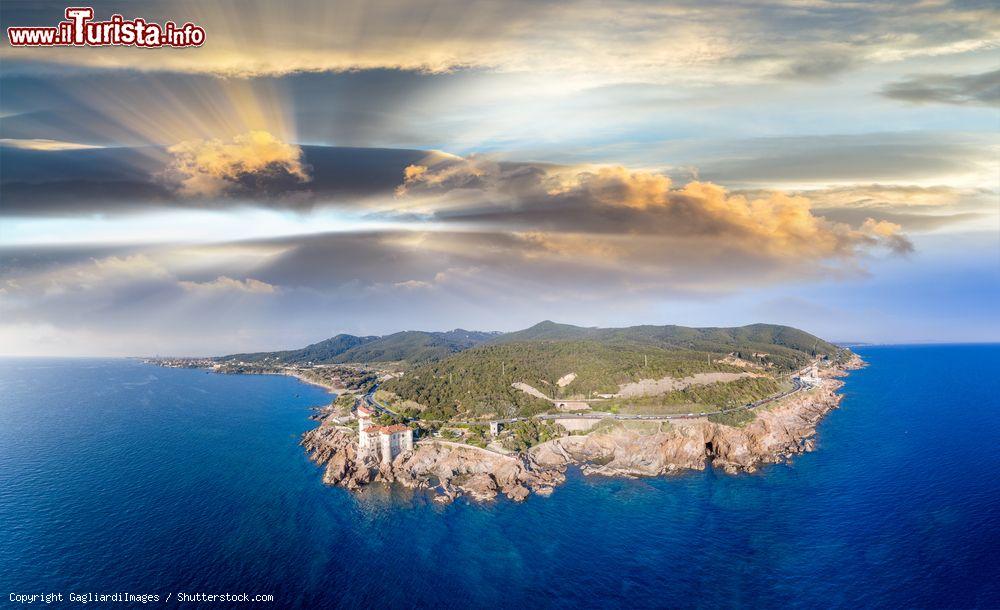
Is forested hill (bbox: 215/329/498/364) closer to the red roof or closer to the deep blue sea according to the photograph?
the red roof

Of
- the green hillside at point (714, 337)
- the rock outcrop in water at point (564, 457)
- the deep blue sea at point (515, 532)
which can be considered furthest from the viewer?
the green hillside at point (714, 337)

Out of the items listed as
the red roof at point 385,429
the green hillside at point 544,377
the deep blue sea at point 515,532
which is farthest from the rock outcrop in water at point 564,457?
the green hillside at point 544,377

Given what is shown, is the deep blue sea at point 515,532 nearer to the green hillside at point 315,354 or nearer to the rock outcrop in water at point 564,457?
the rock outcrop in water at point 564,457

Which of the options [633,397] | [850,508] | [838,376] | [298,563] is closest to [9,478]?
[298,563]

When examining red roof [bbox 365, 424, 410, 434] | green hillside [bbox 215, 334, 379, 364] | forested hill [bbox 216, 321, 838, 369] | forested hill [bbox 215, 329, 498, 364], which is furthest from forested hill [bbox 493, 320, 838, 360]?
red roof [bbox 365, 424, 410, 434]

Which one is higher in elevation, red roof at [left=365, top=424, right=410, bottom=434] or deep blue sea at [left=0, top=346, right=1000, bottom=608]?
red roof at [left=365, top=424, right=410, bottom=434]

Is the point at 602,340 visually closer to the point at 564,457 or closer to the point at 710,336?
the point at 710,336

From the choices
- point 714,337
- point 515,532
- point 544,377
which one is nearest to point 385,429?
point 515,532
